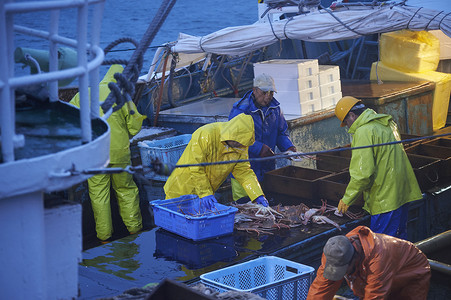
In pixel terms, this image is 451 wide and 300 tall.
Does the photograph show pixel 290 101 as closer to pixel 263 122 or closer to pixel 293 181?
pixel 263 122

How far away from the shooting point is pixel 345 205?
21.0ft

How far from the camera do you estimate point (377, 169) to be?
6.41m

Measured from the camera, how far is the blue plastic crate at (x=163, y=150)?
8719 millimetres

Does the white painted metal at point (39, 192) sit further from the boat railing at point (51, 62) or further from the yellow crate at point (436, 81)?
the yellow crate at point (436, 81)

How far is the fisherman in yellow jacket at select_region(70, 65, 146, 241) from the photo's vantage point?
8094mm

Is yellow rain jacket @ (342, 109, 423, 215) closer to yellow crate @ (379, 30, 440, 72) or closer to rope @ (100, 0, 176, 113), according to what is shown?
rope @ (100, 0, 176, 113)

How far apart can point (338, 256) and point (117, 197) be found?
4723 mm

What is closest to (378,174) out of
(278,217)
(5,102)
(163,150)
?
(278,217)

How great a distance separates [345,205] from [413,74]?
17.3ft

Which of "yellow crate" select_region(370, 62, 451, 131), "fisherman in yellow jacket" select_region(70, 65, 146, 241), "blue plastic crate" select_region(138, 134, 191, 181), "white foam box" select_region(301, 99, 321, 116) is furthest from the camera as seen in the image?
"yellow crate" select_region(370, 62, 451, 131)

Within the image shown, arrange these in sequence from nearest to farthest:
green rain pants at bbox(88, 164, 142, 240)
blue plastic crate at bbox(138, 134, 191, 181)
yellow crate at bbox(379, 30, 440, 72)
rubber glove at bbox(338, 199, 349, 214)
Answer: rubber glove at bbox(338, 199, 349, 214) → green rain pants at bbox(88, 164, 142, 240) → blue plastic crate at bbox(138, 134, 191, 181) → yellow crate at bbox(379, 30, 440, 72)

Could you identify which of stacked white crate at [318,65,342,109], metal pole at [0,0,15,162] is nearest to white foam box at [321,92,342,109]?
stacked white crate at [318,65,342,109]

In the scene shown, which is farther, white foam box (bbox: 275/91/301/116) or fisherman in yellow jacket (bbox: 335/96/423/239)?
white foam box (bbox: 275/91/301/116)

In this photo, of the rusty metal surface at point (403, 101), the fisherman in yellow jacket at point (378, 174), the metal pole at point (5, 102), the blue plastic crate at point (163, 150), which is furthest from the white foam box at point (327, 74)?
the metal pole at point (5, 102)
